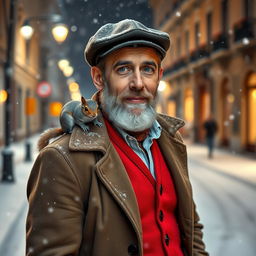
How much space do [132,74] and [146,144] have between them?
1.28 feet

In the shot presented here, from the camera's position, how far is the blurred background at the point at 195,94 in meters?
7.48

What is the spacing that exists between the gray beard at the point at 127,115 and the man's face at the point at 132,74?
0.02 metres

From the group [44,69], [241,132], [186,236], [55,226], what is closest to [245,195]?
[186,236]

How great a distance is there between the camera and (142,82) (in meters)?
2.12

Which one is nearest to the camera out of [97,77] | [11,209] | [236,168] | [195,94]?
[97,77]

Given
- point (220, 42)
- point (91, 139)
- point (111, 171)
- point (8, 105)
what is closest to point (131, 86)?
point (91, 139)

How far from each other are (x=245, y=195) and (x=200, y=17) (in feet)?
66.1

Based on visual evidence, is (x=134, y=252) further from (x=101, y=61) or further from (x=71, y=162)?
(x=101, y=61)

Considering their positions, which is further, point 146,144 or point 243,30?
point 243,30

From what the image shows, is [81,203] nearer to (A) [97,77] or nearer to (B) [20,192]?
(A) [97,77]

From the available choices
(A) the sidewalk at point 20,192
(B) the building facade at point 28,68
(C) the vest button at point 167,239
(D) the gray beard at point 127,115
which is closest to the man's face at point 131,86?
(D) the gray beard at point 127,115

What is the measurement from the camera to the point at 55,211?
6.18 feet

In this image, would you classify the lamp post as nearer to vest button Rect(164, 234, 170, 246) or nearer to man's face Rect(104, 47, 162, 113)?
man's face Rect(104, 47, 162, 113)

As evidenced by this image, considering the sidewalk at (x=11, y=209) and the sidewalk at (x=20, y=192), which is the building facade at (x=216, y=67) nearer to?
the sidewalk at (x=20, y=192)
